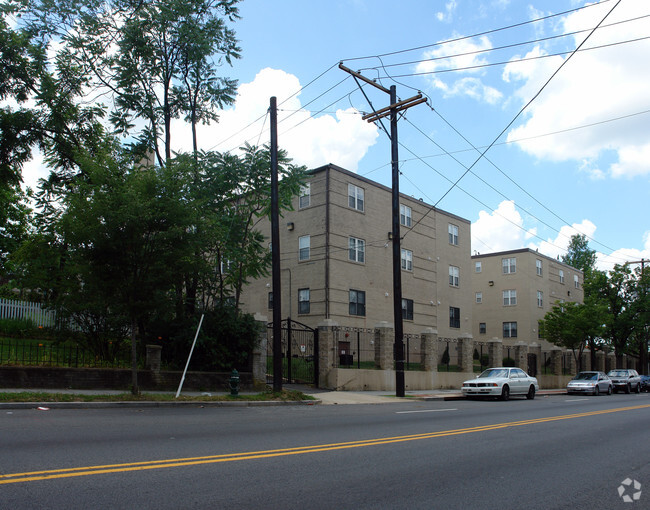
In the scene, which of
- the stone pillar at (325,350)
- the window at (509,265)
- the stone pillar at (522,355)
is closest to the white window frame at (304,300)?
the stone pillar at (325,350)

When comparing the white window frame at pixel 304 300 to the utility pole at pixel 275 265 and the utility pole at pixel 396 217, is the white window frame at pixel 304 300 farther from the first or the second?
the utility pole at pixel 275 265

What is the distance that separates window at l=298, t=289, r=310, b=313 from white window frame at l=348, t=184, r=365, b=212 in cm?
570

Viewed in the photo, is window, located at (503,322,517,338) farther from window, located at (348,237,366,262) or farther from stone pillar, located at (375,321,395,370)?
stone pillar, located at (375,321,395,370)

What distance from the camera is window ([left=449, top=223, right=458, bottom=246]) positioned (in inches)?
1629

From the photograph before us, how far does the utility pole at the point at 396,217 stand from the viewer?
21.8 metres

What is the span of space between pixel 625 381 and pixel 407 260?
1639 cm

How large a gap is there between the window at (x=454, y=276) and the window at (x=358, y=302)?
10.1 meters

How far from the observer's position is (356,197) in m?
33.4

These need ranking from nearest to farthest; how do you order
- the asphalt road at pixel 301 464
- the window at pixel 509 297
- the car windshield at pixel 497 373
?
the asphalt road at pixel 301 464 → the car windshield at pixel 497 373 → the window at pixel 509 297

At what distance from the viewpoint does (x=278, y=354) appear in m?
17.8

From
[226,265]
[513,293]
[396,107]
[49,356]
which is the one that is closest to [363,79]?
[396,107]

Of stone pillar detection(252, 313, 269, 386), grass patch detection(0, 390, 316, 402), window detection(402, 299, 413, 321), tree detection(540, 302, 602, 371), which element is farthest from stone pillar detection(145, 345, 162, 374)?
tree detection(540, 302, 602, 371)

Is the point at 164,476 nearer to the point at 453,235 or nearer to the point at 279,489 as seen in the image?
the point at 279,489

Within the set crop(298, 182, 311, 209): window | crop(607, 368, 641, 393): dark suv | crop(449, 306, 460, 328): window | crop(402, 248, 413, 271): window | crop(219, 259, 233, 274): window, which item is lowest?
crop(607, 368, 641, 393): dark suv
